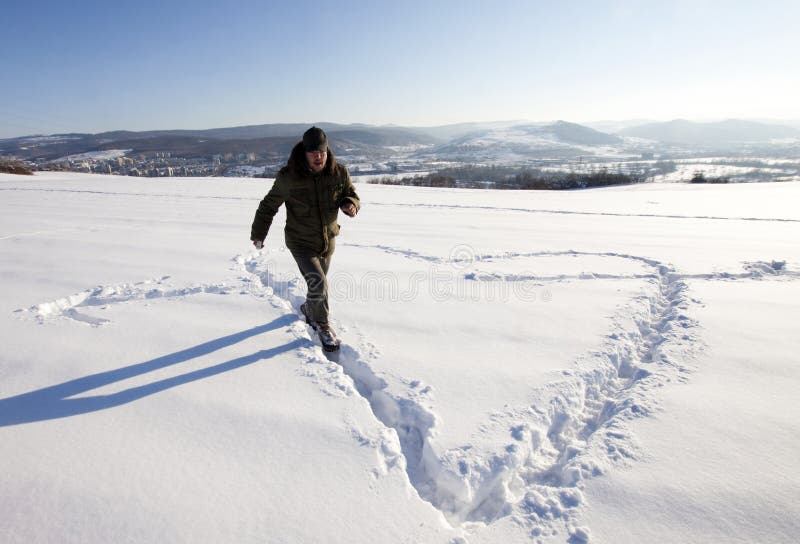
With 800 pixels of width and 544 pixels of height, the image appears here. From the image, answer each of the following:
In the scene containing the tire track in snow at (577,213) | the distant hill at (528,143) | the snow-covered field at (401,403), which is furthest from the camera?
the distant hill at (528,143)

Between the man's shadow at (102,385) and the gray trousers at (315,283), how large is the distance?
281 millimetres

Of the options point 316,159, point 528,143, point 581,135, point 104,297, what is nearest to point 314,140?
point 316,159

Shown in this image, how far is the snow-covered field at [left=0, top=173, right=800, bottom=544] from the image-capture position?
153 centimetres

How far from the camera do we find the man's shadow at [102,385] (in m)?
2.06

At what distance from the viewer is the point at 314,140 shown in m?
2.56

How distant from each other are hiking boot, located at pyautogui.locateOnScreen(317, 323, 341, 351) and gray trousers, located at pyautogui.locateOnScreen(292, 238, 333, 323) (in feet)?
0.17

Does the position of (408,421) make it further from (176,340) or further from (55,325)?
(55,325)

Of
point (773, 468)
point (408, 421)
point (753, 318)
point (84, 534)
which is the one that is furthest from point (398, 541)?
point (753, 318)

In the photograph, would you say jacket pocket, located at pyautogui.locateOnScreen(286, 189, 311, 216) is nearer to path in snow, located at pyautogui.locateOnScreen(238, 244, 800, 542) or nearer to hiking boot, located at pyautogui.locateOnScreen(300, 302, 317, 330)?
hiking boot, located at pyautogui.locateOnScreen(300, 302, 317, 330)

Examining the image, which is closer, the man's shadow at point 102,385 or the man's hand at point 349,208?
the man's shadow at point 102,385

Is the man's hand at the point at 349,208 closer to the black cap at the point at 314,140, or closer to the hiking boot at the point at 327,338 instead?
the black cap at the point at 314,140

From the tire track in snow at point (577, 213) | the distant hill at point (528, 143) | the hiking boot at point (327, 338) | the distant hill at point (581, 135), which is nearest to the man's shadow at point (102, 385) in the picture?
the hiking boot at point (327, 338)

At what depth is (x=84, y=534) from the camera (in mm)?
1402

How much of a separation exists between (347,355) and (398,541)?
1.45 metres
